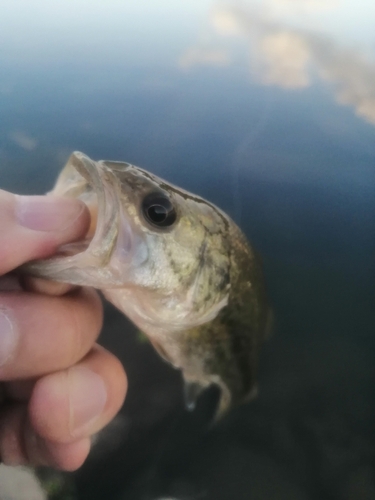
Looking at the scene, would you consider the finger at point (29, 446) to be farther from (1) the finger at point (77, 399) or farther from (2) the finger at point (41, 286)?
(2) the finger at point (41, 286)

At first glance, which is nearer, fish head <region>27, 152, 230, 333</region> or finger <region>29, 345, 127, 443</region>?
fish head <region>27, 152, 230, 333</region>

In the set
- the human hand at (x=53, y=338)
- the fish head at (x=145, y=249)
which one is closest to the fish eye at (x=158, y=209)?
the fish head at (x=145, y=249)

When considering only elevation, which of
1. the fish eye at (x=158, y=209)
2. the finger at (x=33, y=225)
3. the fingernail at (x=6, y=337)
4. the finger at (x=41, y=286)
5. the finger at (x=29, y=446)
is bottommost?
the finger at (x=29, y=446)

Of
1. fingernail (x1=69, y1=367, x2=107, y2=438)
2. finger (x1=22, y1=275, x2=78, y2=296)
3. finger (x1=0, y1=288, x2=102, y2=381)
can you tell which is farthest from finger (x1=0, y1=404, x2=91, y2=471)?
finger (x1=22, y1=275, x2=78, y2=296)

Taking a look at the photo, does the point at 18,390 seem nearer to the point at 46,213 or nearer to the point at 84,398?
the point at 84,398

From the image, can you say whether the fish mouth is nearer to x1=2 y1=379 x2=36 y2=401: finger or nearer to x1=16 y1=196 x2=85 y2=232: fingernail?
x1=16 y1=196 x2=85 y2=232: fingernail

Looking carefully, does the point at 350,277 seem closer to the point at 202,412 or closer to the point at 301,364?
the point at 301,364

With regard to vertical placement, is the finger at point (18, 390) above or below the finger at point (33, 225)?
below
